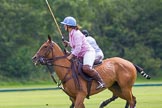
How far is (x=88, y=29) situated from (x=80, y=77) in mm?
38573

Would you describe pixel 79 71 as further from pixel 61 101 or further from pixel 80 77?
pixel 61 101

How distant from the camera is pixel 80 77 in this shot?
15.8 m

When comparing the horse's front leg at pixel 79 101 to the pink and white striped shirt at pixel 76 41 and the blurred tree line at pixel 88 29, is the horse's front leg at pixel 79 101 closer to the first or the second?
the pink and white striped shirt at pixel 76 41

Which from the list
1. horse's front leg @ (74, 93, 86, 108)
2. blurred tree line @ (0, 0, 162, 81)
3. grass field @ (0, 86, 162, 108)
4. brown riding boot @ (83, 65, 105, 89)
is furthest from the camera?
blurred tree line @ (0, 0, 162, 81)

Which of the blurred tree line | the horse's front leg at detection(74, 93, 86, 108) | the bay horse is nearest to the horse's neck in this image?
the bay horse

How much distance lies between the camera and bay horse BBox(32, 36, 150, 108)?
1560cm

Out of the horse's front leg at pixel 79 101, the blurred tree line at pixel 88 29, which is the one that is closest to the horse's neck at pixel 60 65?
the horse's front leg at pixel 79 101

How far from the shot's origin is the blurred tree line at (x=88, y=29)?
49219 mm

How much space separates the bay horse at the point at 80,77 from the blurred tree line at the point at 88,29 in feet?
99.6

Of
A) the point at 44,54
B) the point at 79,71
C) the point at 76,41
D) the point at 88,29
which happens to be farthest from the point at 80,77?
the point at 88,29

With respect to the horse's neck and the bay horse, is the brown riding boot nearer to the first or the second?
the bay horse

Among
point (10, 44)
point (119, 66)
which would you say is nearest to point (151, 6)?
point (10, 44)

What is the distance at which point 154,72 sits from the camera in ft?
174

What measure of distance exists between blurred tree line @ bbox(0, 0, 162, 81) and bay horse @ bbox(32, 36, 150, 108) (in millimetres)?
30365
